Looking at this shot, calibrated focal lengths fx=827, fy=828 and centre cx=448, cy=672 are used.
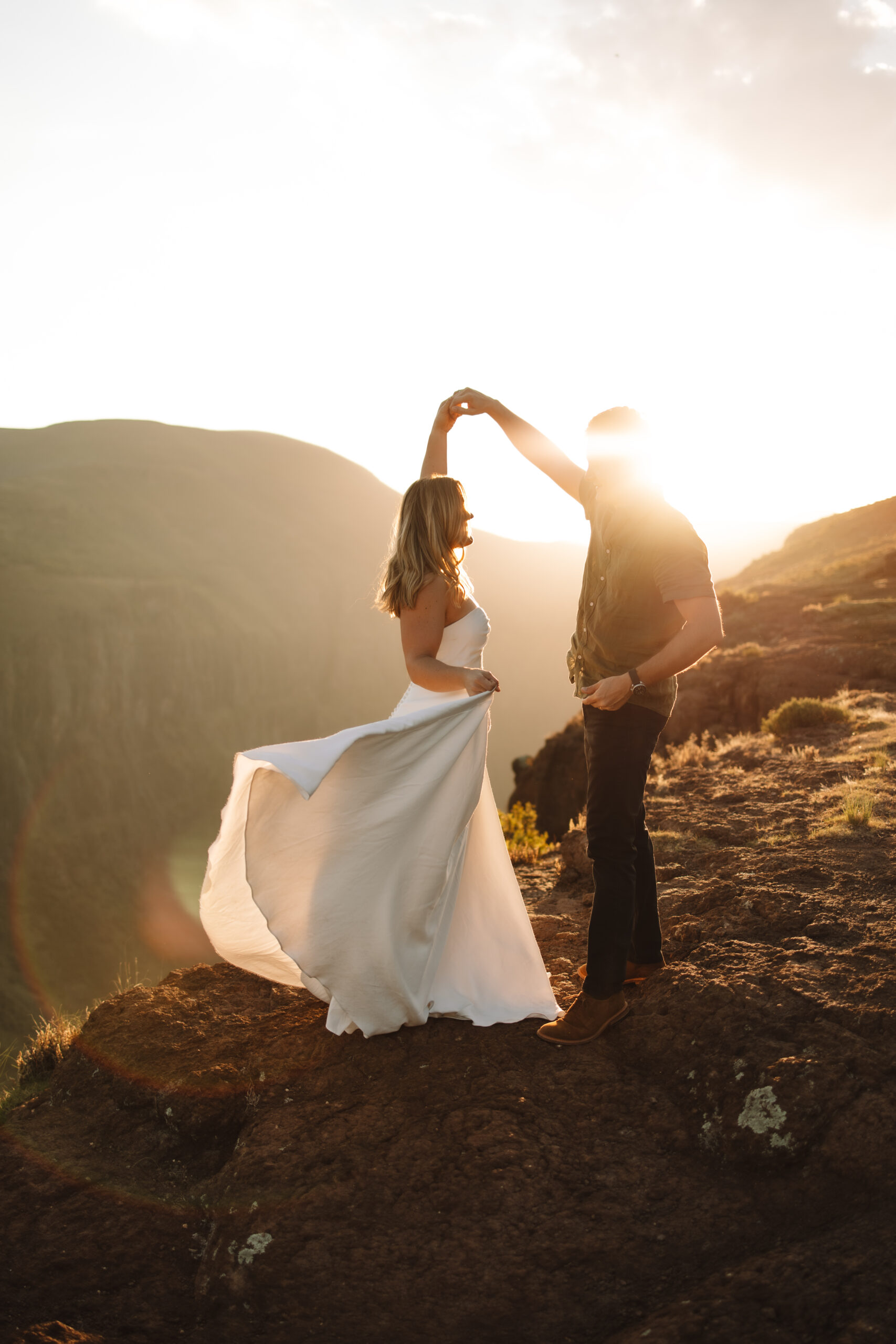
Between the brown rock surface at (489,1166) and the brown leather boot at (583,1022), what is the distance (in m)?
0.07

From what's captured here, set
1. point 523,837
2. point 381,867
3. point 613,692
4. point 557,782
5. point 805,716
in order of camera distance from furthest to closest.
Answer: point 557,782
point 805,716
point 523,837
point 381,867
point 613,692

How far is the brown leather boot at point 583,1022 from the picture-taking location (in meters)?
3.00

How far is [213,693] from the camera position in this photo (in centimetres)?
5422

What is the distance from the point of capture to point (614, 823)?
2.89m

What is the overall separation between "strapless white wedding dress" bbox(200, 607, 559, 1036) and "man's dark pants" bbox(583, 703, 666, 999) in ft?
1.35

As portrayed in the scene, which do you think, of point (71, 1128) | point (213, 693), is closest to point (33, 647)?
point (213, 693)

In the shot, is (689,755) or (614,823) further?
(689,755)

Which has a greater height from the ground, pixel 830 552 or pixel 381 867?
pixel 830 552

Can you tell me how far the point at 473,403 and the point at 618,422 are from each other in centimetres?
92

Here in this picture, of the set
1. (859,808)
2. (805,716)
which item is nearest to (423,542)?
(859,808)

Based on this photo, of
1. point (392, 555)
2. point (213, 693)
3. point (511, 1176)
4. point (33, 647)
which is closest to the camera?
point (511, 1176)

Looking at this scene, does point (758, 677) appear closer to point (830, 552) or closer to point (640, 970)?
point (640, 970)

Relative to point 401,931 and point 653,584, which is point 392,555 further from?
point 401,931

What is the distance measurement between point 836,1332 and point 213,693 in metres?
55.0
